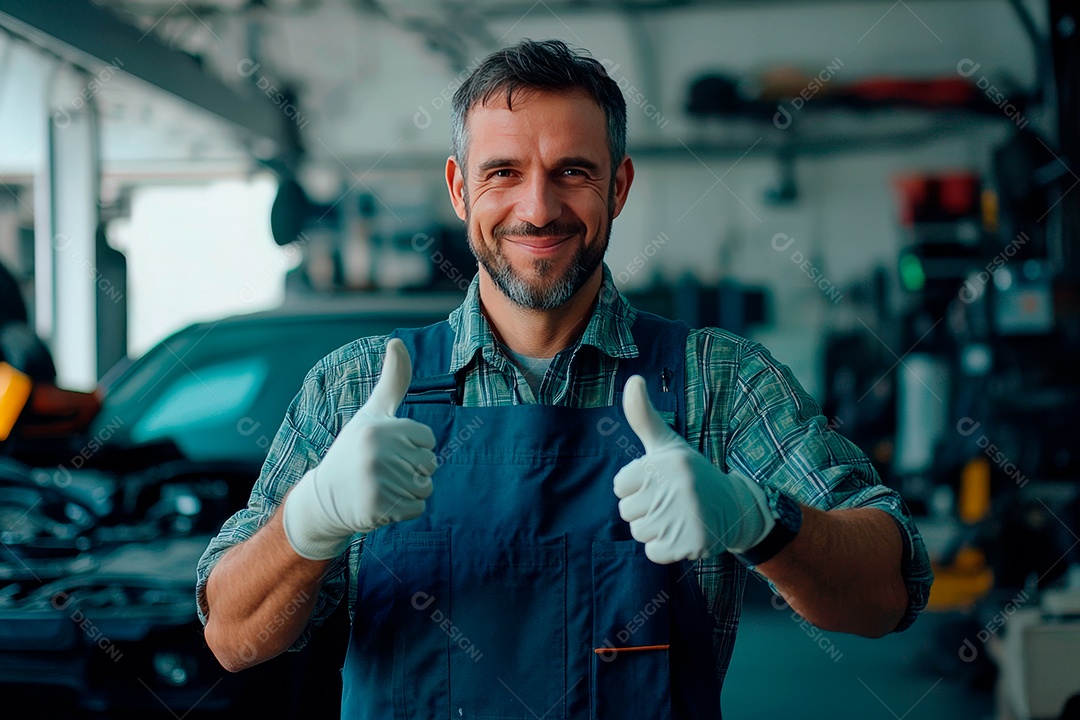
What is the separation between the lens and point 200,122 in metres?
5.11

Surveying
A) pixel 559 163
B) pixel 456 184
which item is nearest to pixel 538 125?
pixel 559 163

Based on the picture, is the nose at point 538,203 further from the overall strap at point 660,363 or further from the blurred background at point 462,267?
the blurred background at point 462,267

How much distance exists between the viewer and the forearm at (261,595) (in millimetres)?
1091

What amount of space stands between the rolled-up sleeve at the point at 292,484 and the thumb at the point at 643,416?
0.45 m

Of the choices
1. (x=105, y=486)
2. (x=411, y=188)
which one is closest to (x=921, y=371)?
(x=411, y=188)

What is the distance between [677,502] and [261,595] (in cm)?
51

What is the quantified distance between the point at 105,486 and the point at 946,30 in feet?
16.2

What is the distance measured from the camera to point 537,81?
119cm

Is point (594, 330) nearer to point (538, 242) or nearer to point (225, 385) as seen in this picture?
point (538, 242)

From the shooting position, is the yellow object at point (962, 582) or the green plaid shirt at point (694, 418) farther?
the yellow object at point (962, 582)

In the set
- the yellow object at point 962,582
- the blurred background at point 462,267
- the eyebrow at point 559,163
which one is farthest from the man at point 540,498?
the yellow object at point 962,582

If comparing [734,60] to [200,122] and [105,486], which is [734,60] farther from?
[105,486]

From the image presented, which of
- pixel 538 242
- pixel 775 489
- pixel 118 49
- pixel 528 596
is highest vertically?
pixel 118 49

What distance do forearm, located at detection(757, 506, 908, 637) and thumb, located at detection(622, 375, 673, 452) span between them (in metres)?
0.19
